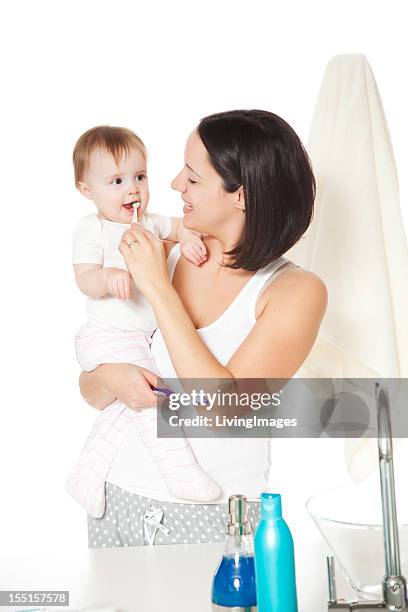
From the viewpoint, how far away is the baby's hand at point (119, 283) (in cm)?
175

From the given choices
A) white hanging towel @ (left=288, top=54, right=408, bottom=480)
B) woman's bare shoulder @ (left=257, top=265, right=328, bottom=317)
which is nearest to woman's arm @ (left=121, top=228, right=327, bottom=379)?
woman's bare shoulder @ (left=257, top=265, right=328, bottom=317)

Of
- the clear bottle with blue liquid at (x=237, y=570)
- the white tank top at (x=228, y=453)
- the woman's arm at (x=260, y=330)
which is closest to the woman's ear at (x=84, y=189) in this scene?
the woman's arm at (x=260, y=330)

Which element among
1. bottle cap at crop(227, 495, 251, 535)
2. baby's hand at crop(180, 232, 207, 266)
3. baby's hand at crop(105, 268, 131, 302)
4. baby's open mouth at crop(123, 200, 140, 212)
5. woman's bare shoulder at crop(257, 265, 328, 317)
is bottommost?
bottle cap at crop(227, 495, 251, 535)

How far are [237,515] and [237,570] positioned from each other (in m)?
0.07

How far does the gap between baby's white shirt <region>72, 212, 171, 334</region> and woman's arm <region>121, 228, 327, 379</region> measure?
0.58 ft

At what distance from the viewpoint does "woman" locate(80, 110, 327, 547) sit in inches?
64.7

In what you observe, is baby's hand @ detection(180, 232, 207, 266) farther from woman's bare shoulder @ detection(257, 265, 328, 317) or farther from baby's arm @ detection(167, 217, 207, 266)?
woman's bare shoulder @ detection(257, 265, 328, 317)

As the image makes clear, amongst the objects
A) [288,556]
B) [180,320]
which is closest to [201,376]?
[180,320]

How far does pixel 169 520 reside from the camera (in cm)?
174

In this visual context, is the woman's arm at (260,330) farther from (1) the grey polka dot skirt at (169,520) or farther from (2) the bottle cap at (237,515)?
(2) the bottle cap at (237,515)

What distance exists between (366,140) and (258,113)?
12.5 inches

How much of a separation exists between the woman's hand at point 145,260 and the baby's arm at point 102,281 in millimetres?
42

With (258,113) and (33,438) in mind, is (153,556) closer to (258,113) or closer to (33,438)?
(258,113)

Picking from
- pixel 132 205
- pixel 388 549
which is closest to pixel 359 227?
pixel 132 205
